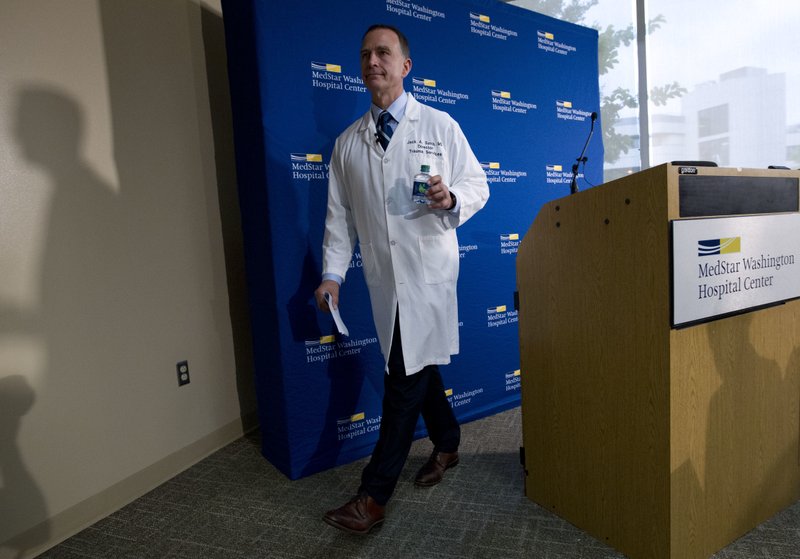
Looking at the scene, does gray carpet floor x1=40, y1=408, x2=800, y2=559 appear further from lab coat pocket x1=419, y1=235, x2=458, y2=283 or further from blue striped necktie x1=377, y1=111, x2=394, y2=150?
blue striped necktie x1=377, y1=111, x2=394, y2=150

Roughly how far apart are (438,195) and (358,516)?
44.0 inches

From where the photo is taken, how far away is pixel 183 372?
7.78 feet

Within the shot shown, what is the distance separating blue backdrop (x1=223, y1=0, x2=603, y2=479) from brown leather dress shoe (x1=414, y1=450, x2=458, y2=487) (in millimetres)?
402

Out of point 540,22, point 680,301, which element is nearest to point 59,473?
point 680,301

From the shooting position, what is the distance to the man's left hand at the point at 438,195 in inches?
63.6

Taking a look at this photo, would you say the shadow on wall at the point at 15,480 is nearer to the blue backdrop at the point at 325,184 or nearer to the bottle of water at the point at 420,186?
the blue backdrop at the point at 325,184

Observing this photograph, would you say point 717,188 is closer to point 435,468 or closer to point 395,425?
point 395,425

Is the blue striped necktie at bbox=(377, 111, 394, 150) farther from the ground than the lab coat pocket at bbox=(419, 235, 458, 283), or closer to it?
farther from the ground

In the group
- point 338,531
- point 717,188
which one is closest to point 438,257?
point 717,188

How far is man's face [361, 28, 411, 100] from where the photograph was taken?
1758mm

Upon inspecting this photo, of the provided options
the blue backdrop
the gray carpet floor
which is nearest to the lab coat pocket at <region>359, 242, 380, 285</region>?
the blue backdrop

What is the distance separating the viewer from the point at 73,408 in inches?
74.3

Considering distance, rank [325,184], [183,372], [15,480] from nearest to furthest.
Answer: [15,480] < [325,184] < [183,372]

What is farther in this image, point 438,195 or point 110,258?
point 110,258
